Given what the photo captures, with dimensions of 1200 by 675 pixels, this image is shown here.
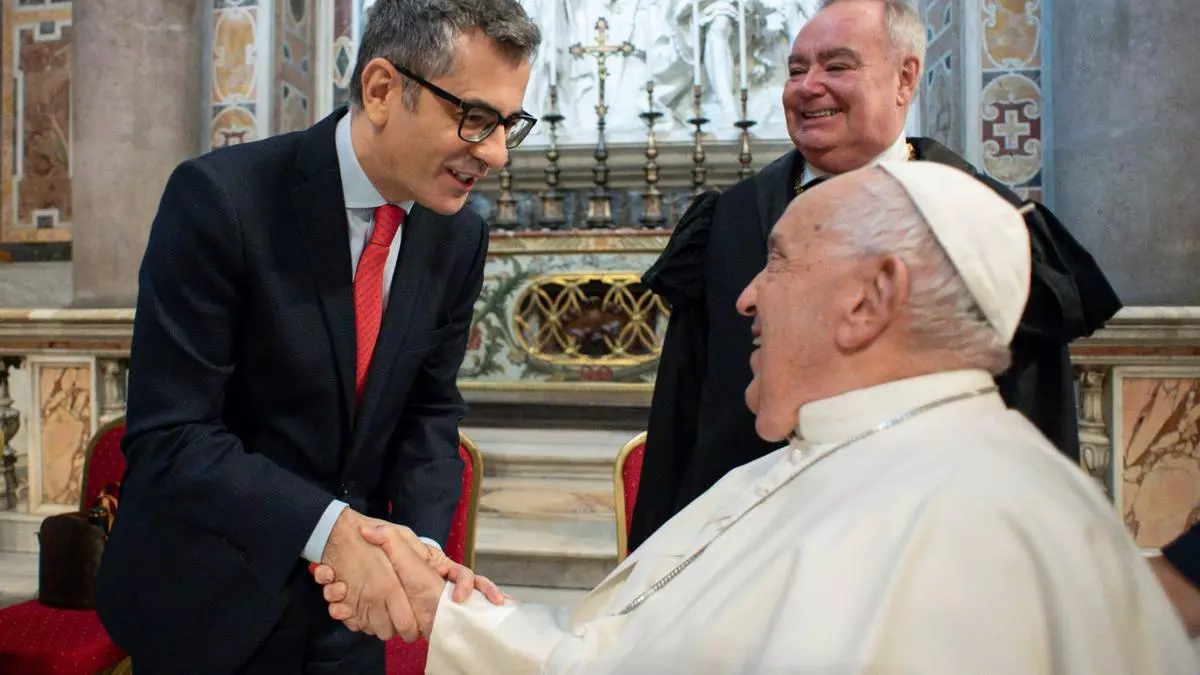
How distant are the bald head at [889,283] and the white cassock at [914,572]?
0.13 ft

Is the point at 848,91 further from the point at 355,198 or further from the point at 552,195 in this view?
the point at 552,195

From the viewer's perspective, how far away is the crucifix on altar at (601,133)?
17.8 feet

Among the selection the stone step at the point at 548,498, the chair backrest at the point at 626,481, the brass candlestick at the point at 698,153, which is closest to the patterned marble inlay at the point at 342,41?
the brass candlestick at the point at 698,153

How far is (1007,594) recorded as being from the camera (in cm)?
97

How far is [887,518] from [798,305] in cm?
34

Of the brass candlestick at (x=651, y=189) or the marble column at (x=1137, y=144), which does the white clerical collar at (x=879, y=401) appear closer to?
the marble column at (x=1137, y=144)

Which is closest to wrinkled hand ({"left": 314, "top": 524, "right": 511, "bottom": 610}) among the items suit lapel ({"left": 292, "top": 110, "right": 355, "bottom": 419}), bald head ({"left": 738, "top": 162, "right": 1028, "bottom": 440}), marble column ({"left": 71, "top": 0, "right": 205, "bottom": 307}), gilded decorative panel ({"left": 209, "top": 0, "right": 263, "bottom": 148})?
suit lapel ({"left": 292, "top": 110, "right": 355, "bottom": 419})

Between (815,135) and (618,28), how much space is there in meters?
4.62

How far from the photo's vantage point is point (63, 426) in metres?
4.59

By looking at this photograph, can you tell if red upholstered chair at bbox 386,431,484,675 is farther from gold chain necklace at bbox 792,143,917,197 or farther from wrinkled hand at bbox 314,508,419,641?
gold chain necklace at bbox 792,143,917,197

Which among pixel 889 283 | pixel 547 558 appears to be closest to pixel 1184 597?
pixel 889 283

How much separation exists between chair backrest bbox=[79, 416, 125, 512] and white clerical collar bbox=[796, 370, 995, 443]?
2.90 m

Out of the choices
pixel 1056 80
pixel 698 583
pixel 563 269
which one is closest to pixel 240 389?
pixel 698 583

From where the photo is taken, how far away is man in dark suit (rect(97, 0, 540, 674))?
156 cm
